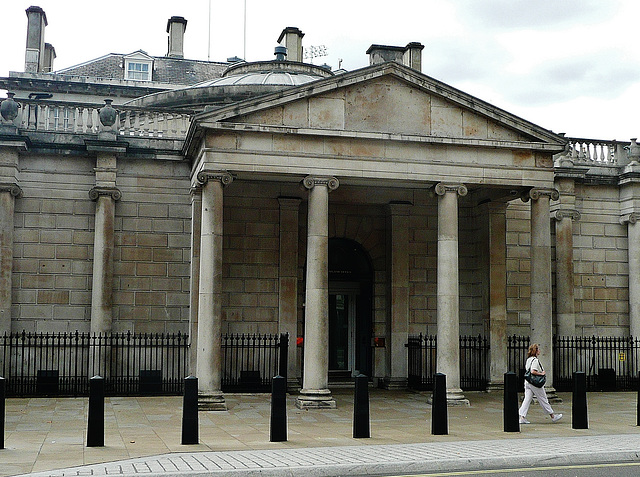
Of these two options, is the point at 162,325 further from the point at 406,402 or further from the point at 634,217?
the point at 634,217

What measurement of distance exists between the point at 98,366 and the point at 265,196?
259 inches

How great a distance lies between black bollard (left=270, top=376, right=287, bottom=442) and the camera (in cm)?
1221

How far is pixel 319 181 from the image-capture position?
17.9m

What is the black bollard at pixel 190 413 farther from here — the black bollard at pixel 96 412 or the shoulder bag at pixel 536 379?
the shoulder bag at pixel 536 379

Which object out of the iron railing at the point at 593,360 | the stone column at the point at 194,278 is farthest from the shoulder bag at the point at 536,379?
the stone column at the point at 194,278

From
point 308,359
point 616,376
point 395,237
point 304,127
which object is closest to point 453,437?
point 308,359

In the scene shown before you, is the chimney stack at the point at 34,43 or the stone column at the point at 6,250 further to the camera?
the chimney stack at the point at 34,43

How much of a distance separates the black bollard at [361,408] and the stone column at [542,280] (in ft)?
25.1

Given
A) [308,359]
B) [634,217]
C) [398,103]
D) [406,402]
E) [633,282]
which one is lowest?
[406,402]

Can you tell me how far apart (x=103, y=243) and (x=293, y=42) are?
703 inches

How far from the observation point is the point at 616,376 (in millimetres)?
23797

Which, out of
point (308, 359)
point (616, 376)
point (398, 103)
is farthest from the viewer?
point (616, 376)

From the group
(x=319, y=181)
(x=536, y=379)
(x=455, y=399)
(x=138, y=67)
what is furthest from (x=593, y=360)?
(x=138, y=67)

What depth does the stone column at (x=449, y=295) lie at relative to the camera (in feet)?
59.5
